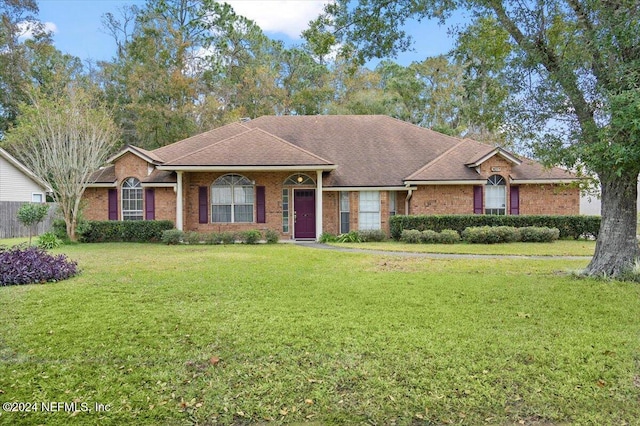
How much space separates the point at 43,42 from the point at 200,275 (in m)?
37.5

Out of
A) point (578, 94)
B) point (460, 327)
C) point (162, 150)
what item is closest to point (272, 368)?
point (460, 327)

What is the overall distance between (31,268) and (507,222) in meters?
16.8

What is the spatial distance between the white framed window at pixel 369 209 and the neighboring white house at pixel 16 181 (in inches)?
719

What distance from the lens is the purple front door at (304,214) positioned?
18.9 meters

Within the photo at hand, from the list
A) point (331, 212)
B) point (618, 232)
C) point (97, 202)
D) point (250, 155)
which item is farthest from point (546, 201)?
point (97, 202)

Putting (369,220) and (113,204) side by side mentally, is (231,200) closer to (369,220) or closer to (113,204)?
(113,204)

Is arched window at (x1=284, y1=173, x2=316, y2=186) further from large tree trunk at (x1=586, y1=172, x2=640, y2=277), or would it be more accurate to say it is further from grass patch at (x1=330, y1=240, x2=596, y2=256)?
large tree trunk at (x1=586, y1=172, x2=640, y2=277)

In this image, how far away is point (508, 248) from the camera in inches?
575

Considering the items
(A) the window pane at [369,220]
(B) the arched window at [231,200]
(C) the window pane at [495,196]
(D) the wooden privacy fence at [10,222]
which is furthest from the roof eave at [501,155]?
(D) the wooden privacy fence at [10,222]

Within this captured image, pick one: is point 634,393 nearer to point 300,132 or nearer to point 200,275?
point 200,275

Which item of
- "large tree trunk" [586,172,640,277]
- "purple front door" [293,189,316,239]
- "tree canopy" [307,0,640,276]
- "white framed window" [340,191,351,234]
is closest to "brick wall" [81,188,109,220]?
"purple front door" [293,189,316,239]

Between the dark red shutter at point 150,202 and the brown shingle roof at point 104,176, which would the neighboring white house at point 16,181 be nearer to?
the brown shingle roof at point 104,176

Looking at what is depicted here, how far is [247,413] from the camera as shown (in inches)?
146

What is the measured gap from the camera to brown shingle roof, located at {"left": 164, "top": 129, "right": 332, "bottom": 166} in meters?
17.2
